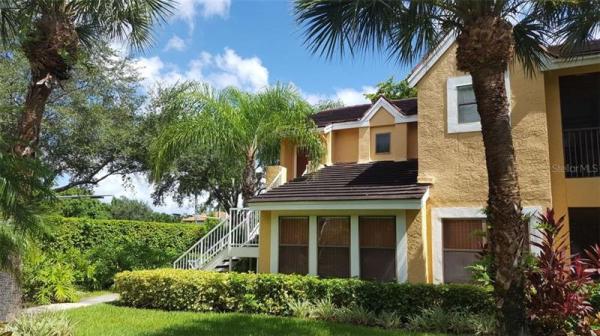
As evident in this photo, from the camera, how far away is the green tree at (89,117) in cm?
2172

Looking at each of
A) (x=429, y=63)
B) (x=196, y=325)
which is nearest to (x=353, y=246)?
(x=196, y=325)

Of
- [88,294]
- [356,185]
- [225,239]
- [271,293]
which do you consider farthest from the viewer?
[225,239]

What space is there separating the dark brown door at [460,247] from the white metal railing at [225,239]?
6616 mm

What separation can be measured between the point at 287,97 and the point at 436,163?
5.97 m

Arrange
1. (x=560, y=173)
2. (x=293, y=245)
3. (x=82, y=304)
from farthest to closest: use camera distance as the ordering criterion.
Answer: (x=293, y=245), (x=82, y=304), (x=560, y=173)

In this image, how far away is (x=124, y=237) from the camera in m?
22.1

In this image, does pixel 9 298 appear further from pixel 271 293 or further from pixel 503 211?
pixel 503 211

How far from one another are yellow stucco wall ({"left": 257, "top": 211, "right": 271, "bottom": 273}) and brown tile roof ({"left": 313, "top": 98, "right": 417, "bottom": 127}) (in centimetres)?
483

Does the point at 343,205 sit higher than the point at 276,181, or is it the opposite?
the point at 276,181

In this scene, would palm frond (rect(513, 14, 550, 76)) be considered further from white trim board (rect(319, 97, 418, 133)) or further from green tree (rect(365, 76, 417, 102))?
green tree (rect(365, 76, 417, 102))

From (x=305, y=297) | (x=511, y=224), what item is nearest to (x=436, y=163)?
(x=305, y=297)

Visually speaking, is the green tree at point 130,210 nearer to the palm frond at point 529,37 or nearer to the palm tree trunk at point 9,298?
the palm tree trunk at point 9,298

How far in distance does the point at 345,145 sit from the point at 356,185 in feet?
13.2

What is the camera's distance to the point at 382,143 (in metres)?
17.9
